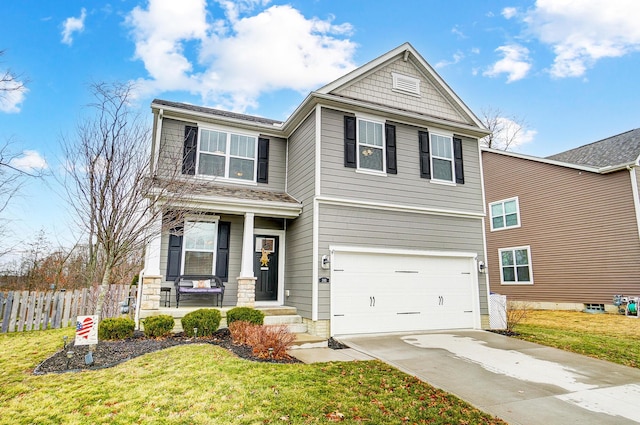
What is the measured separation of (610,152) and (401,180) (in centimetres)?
1014

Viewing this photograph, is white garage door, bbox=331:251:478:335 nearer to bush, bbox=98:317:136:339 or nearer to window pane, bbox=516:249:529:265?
bush, bbox=98:317:136:339

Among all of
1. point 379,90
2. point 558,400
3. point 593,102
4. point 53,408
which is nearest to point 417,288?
point 558,400

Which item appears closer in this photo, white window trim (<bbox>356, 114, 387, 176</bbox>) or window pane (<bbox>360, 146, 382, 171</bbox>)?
white window trim (<bbox>356, 114, 387, 176</bbox>)

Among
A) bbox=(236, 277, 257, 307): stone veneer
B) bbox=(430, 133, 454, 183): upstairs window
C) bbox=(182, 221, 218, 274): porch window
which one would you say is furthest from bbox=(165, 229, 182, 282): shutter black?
bbox=(430, 133, 454, 183): upstairs window

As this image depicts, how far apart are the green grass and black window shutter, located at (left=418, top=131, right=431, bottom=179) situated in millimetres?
6235

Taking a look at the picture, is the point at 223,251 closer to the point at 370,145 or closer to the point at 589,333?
the point at 370,145

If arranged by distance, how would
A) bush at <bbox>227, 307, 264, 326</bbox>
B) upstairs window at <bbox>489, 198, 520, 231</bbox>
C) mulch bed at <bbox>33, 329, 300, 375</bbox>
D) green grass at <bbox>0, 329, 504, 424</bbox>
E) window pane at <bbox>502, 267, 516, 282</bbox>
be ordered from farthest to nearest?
1. upstairs window at <bbox>489, 198, 520, 231</bbox>
2. window pane at <bbox>502, 267, 516, 282</bbox>
3. bush at <bbox>227, 307, 264, 326</bbox>
4. mulch bed at <bbox>33, 329, 300, 375</bbox>
5. green grass at <bbox>0, 329, 504, 424</bbox>

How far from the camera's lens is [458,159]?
36.9ft

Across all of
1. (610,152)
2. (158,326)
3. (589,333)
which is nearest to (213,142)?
(158,326)

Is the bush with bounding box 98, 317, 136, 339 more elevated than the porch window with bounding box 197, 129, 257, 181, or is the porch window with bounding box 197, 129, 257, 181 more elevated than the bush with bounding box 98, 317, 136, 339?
the porch window with bounding box 197, 129, 257, 181

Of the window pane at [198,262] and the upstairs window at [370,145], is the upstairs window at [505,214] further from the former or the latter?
the window pane at [198,262]

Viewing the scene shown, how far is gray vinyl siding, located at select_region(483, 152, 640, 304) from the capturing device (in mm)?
12867

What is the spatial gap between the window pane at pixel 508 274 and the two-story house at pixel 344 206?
7.19 meters

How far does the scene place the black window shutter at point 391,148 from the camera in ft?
33.2
